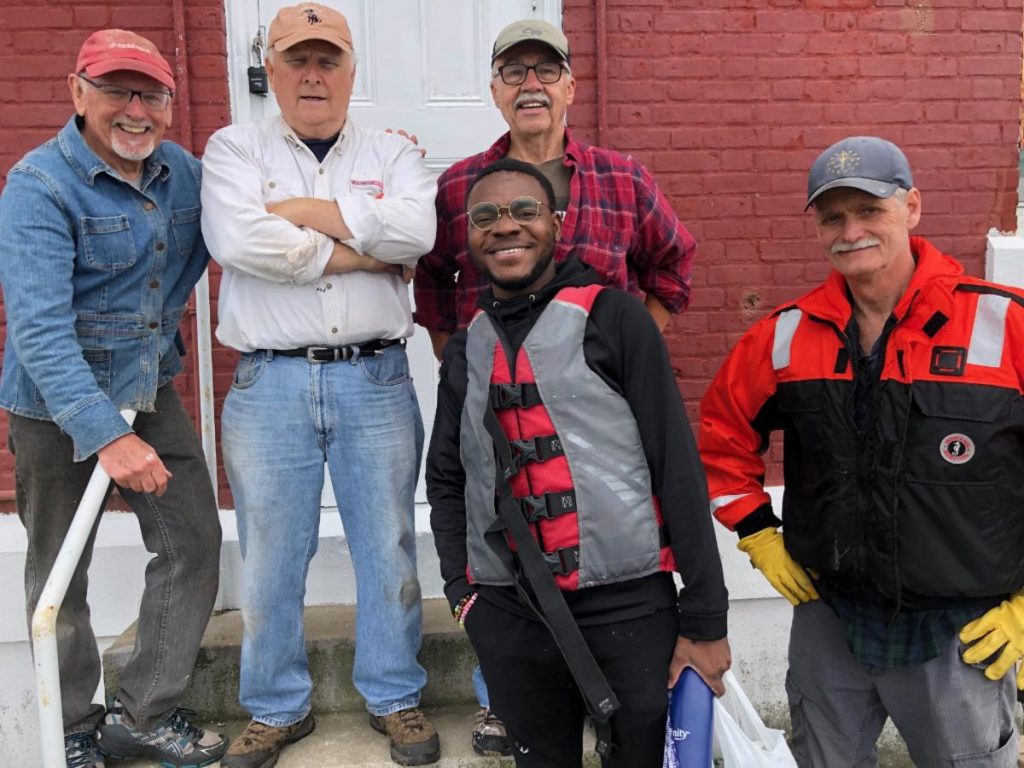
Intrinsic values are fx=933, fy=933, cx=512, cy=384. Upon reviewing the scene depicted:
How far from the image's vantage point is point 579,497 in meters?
2.08

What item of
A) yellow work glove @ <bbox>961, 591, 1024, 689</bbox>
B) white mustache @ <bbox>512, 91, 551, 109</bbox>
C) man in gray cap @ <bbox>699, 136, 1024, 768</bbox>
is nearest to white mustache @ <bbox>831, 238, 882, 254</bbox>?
man in gray cap @ <bbox>699, 136, 1024, 768</bbox>

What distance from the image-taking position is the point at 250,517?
9.11ft

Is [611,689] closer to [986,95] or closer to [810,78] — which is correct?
A: [810,78]

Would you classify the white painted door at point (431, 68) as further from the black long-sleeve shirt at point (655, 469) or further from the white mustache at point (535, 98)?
the black long-sleeve shirt at point (655, 469)

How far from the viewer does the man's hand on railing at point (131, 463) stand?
2500mm

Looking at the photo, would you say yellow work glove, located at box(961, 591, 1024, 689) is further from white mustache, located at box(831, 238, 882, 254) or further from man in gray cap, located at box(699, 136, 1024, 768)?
white mustache, located at box(831, 238, 882, 254)

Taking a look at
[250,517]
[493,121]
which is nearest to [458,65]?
[493,121]

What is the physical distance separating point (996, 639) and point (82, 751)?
260 cm

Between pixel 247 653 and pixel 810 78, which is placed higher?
pixel 810 78

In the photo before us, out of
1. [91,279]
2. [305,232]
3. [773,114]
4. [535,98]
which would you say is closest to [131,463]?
[91,279]

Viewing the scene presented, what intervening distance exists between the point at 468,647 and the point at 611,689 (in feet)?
4.50

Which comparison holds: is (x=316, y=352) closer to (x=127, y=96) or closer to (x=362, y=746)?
(x=127, y=96)

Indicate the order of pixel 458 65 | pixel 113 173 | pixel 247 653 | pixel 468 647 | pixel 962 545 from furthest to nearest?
A: pixel 458 65, pixel 468 647, pixel 247 653, pixel 113 173, pixel 962 545

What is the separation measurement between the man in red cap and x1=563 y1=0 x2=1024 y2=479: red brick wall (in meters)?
1.86
